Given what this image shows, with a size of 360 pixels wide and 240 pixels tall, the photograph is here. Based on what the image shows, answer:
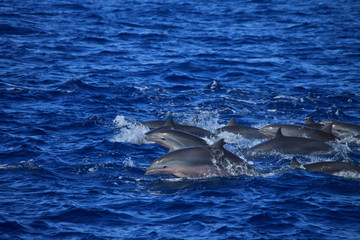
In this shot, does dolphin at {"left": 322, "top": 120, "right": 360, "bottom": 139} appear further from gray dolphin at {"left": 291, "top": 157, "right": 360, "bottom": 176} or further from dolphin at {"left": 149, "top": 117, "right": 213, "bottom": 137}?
dolphin at {"left": 149, "top": 117, "right": 213, "bottom": 137}

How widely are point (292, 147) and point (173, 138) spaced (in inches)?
155

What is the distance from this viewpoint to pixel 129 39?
34094 millimetres

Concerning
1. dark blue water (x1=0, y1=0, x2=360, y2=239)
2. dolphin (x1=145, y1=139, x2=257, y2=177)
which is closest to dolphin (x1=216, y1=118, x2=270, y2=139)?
dark blue water (x1=0, y1=0, x2=360, y2=239)

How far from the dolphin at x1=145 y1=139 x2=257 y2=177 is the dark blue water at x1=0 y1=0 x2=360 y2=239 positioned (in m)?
0.24

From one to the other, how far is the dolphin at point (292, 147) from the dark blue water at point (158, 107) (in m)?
0.34

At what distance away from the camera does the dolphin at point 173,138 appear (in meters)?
14.9

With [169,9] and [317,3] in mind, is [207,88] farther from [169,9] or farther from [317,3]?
[317,3]

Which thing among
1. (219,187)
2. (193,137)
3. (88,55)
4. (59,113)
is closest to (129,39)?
(88,55)

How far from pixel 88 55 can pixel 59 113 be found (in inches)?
420

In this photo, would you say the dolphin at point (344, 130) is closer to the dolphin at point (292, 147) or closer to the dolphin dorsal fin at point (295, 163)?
the dolphin at point (292, 147)

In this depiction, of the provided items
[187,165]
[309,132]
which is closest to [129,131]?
[187,165]

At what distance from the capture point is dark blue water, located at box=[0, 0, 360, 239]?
10883 mm

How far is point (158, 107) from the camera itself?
20.9 metres

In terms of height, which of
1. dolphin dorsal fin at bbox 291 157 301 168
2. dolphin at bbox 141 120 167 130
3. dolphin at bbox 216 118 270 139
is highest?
dolphin dorsal fin at bbox 291 157 301 168
